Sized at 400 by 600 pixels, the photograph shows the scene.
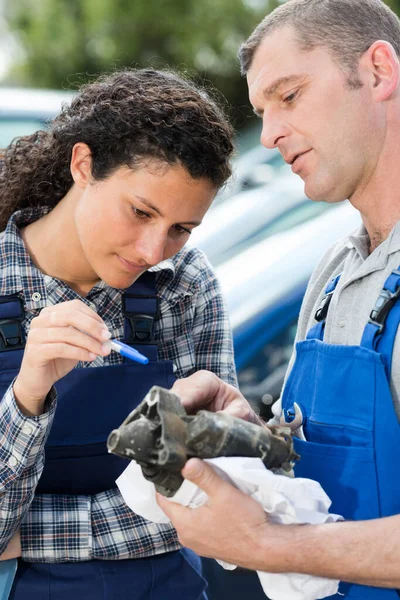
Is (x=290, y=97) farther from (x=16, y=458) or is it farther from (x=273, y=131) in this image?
(x=16, y=458)

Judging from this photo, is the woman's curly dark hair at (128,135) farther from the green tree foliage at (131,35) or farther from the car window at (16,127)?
the green tree foliage at (131,35)

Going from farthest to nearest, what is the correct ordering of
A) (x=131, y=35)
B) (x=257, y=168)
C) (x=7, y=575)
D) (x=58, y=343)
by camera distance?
(x=131, y=35), (x=257, y=168), (x=7, y=575), (x=58, y=343)

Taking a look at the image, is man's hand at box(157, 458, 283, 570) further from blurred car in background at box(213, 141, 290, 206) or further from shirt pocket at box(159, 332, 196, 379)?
blurred car in background at box(213, 141, 290, 206)

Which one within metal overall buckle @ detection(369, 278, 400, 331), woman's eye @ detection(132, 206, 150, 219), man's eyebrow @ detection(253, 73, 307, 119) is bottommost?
metal overall buckle @ detection(369, 278, 400, 331)

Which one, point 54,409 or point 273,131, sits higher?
point 273,131

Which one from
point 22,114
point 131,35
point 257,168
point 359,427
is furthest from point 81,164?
point 131,35

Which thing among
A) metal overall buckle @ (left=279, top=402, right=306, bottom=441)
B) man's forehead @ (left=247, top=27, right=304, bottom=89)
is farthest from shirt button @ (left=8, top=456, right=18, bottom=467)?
man's forehead @ (left=247, top=27, right=304, bottom=89)

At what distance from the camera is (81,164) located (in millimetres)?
2031

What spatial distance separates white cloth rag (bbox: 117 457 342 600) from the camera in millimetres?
1426

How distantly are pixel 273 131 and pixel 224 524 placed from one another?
0.88m

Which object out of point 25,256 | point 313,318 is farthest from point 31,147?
point 313,318

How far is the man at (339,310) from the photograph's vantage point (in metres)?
1.47

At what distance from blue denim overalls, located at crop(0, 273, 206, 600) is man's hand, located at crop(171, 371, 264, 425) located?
0.66 ft

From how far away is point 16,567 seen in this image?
179 cm
